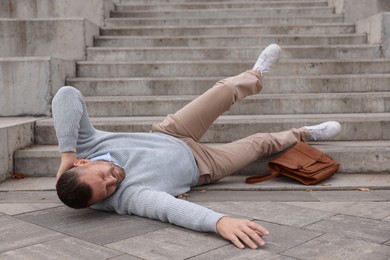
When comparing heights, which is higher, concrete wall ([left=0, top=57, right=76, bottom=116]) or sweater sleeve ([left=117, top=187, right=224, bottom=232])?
concrete wall ([left=0, top=57, right=76, bottom=116])

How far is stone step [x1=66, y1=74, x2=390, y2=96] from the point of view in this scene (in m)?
6.49

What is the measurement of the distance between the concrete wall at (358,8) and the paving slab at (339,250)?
22.5 feet

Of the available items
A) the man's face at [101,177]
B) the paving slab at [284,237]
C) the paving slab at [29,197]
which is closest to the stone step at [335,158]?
the paving slab at [29,197]

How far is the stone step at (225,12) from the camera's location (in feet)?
30.9

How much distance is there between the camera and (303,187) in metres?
4.30

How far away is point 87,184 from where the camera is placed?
3.18 metres

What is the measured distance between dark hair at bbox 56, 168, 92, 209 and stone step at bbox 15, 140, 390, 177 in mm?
1652

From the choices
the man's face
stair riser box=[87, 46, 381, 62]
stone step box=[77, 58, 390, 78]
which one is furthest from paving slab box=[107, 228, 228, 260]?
stair riser box=[87, 46, 381, 62]

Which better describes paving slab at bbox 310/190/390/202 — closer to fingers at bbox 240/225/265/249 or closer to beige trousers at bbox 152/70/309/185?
beige trousers at bbox 152/70/309/185

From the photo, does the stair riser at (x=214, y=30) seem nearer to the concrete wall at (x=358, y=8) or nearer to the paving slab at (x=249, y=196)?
the concrete wall at (x=358, y=8)

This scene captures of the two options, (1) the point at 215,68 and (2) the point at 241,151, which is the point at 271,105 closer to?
(1) the point at 215,68

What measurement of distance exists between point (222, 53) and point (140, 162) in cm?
427

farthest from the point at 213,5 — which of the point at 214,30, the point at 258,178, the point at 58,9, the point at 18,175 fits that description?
the point at 18,175

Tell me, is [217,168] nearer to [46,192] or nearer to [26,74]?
[46,192]
